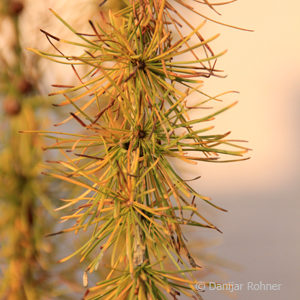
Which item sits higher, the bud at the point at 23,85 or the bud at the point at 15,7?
the bud at the point at 15,7

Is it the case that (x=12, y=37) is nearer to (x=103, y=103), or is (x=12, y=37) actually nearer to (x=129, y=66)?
(x=103, y=103)

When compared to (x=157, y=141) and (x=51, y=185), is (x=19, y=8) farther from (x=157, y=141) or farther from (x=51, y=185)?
(x=157, y=141)

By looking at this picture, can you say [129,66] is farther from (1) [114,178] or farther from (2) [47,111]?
(2) [47,111]

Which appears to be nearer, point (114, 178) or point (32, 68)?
point (114, 178)

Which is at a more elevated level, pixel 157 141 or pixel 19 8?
pixel 19 8

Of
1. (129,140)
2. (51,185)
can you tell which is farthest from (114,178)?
(51,185)

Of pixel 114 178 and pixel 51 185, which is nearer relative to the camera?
pixel 114 178

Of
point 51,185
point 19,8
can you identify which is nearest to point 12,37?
point 19,8

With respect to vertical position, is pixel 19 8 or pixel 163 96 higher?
pixel 19 8

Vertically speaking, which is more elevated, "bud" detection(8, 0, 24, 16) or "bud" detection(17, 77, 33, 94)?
"bud" detection(8, 0, 24, 16)
